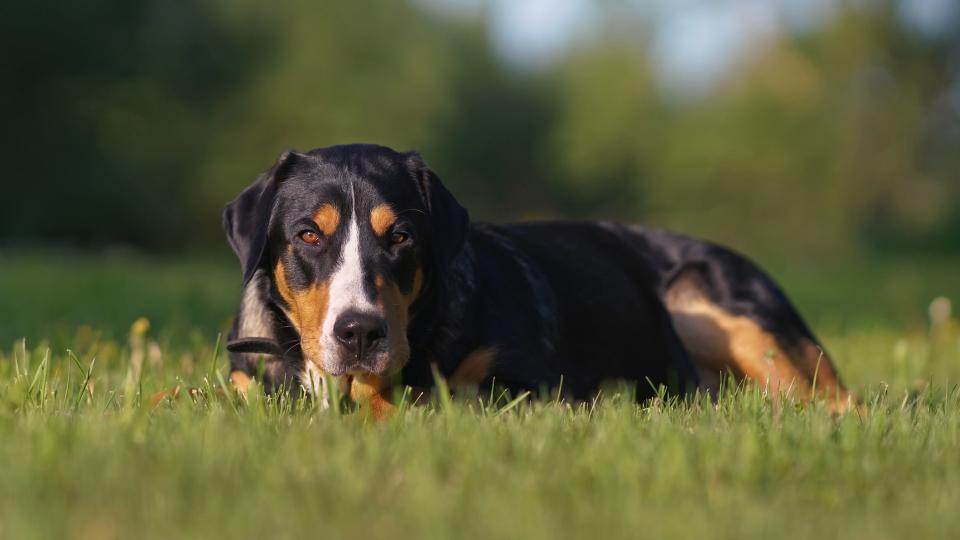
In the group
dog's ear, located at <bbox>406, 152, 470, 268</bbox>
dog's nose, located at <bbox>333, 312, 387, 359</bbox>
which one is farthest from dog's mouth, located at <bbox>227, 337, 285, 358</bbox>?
dog's ear, located at <bbox>406, 152, 470, 268</bbox>

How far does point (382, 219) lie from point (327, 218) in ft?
0.73

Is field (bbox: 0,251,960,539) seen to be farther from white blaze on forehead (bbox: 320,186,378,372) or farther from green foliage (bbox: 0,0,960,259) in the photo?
green foliage (bbox: 0,0,960,259)

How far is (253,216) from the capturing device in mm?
4918

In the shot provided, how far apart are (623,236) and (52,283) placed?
7.21m

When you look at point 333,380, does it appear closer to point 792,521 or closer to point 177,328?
point 792,521

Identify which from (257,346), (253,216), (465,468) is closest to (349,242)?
(253,216)

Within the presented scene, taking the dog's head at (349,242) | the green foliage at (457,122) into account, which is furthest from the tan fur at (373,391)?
the green foliage at (457,122)

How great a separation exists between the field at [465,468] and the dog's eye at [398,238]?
70 cm

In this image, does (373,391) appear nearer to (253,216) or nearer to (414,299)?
(414,299)

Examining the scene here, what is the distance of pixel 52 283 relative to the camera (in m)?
11.8

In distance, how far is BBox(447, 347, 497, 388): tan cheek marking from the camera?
191 inches

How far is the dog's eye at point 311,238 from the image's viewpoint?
15.3 ft

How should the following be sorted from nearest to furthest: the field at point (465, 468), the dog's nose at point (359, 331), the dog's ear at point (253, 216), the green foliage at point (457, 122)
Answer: the field at point (465, 468) < the dog's nose at point (359, 331) < the dog's ear at point (253, 216) < the green foliage at point (457, 122)

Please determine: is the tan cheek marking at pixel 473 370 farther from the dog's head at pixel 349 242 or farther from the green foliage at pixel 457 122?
the green foliage at pixel 457 122
